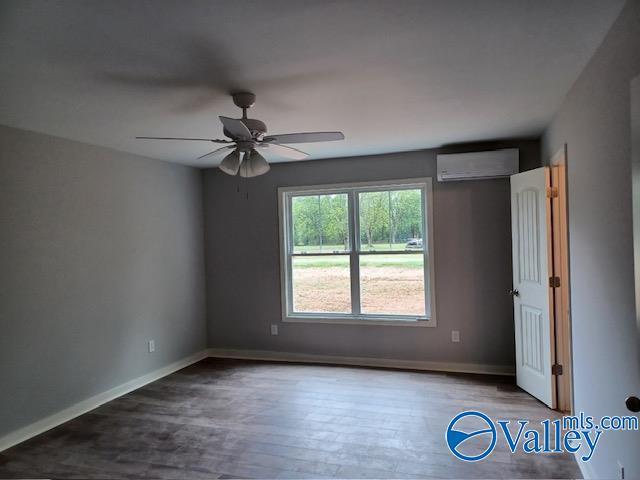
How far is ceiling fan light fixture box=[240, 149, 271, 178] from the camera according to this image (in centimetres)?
297

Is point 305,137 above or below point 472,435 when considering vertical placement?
above

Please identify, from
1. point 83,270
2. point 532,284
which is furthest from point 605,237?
point 83,270

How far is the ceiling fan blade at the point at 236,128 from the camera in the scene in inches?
94.6

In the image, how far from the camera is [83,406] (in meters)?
3.81

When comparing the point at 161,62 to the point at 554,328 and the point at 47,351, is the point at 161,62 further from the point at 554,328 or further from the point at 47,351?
the point at 554,328

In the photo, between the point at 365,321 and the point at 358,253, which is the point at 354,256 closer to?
the point at 358,253

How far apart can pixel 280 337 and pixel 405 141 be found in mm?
2774

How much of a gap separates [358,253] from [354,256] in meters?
0.06

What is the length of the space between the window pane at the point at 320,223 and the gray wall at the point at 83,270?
53.9 inches

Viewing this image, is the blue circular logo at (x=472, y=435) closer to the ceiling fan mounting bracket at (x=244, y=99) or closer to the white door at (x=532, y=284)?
the white door at (x=532, y=284)

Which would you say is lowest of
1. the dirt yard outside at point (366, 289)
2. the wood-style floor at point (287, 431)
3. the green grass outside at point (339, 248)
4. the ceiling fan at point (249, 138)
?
the wood-style floor at point (287, 431)

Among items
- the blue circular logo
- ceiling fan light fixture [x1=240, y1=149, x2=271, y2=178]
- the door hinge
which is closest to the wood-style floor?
the blue circular logo

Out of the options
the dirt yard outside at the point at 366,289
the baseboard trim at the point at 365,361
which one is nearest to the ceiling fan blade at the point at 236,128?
the dirt yard outside at the point at 366,289

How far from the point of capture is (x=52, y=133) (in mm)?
3549
